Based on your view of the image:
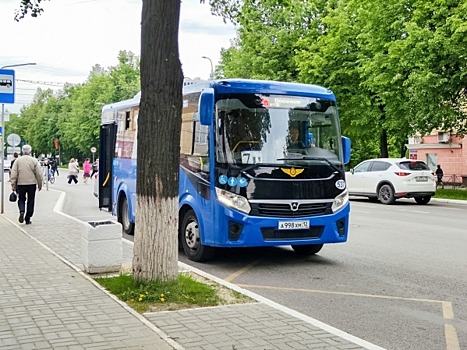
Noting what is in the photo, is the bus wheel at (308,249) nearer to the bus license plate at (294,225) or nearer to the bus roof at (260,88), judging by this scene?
the bus license plate at (294,225)

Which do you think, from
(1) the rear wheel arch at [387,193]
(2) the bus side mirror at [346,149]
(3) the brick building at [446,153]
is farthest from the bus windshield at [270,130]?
(3) the brick building at [446,153]

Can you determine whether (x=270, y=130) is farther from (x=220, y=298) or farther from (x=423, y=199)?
(x=423, y=199)

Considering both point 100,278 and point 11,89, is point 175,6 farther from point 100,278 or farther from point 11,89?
point 11,89

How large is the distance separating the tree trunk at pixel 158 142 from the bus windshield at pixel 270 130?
225 centimetres

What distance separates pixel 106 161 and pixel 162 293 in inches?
385

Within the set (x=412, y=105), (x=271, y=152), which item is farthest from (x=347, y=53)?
(x=271, y=152)

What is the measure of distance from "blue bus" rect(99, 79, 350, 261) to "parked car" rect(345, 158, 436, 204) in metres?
14.2

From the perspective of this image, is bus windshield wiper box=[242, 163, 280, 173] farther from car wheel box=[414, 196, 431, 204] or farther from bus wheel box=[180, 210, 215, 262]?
car wheel box=[414, 196, 431, 204]

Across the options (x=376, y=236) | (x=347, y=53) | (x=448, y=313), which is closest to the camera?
(x=448, y=313)

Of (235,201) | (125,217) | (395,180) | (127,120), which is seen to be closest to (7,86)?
(127,120)

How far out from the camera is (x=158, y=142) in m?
7.11

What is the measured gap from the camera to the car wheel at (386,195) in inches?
954

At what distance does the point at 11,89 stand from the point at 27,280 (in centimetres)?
946

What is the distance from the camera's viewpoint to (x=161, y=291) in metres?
7.02
